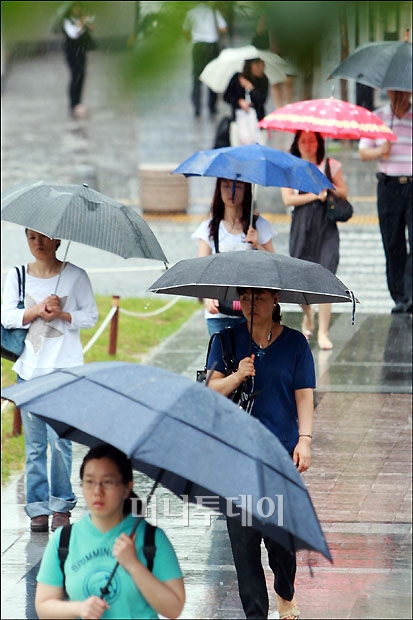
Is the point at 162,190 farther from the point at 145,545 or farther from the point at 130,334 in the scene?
the point at 145,545

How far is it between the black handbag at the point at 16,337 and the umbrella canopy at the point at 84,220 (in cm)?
51

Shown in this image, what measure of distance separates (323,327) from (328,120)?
241cm

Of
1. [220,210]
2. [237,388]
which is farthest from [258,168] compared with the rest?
[237,388]

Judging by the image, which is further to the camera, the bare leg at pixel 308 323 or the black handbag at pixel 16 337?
the bare leg at pixel 308 323

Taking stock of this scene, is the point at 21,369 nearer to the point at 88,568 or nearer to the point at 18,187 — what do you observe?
the point at 18,187

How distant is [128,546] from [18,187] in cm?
434

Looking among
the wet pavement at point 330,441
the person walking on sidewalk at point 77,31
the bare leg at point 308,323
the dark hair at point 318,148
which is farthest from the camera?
the bare leg at point 308,323

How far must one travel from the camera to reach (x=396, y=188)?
→ 12312mm

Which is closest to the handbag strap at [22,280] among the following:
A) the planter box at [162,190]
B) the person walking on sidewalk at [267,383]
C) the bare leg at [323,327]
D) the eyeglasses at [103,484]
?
the person walking on sidewalk at [267,383]

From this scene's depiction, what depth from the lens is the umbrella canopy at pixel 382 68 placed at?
36.7ft

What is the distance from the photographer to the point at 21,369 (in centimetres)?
774

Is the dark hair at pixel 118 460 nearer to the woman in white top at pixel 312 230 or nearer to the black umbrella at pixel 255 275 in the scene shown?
the black umbrella at pixel 255 275

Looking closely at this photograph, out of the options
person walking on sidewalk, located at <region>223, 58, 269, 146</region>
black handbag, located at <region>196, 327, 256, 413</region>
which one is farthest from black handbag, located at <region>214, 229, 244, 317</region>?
person walking on sidewalk, located at <region>223, 58, 269, 146</region>

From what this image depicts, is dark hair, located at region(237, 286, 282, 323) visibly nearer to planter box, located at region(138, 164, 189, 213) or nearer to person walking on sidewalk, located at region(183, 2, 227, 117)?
person walking on sidewalk, located at region(183, 2, 227, 117)
